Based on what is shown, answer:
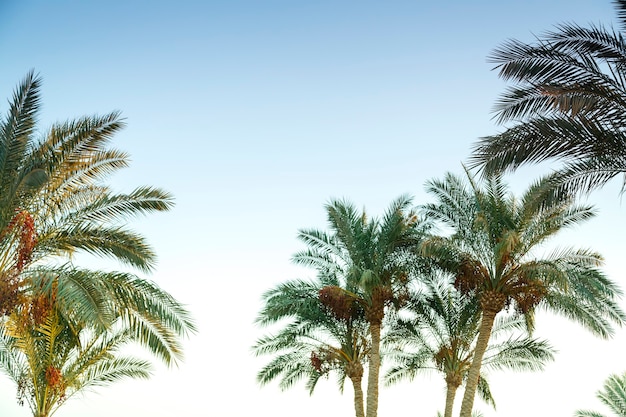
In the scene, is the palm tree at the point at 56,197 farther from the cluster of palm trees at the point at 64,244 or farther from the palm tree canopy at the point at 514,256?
the palm tree canopy at the point at 514,256

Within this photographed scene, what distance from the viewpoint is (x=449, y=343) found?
2325cm

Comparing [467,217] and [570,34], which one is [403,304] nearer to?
[467,217]

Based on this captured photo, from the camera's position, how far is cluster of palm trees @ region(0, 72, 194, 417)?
1305 cm

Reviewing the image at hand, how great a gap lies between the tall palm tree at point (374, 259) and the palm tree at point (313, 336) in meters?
0.62

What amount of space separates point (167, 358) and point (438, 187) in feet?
33.4

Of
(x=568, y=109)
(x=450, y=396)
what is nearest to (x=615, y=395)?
(x=450, y=396)

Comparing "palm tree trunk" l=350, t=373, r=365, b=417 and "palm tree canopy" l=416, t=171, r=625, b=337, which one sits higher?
"palm tree canopy" l=416, t=171, r=625, b=337

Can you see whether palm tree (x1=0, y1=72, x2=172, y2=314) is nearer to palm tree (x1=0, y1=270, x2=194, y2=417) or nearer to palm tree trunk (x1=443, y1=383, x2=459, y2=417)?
palm tree (x1=0, y1=270, x2=194, y2=417)

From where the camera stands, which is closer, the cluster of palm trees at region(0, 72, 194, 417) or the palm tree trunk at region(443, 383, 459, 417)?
the cluster of palm trees at region(0, 72, 194, 417)

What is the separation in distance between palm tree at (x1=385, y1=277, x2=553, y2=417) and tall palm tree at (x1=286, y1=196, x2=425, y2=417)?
1.22 meters

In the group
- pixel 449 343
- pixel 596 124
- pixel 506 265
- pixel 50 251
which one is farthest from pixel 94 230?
pixel 449 343

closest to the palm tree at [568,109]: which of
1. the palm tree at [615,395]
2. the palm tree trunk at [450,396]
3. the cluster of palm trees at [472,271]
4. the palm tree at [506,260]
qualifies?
the cluster of palm trees at [472,271]

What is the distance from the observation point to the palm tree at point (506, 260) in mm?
19156

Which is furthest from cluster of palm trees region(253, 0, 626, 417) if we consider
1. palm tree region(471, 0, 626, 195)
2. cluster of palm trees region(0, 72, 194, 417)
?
cluster of palm trees region(0, 72, 194, 417)
